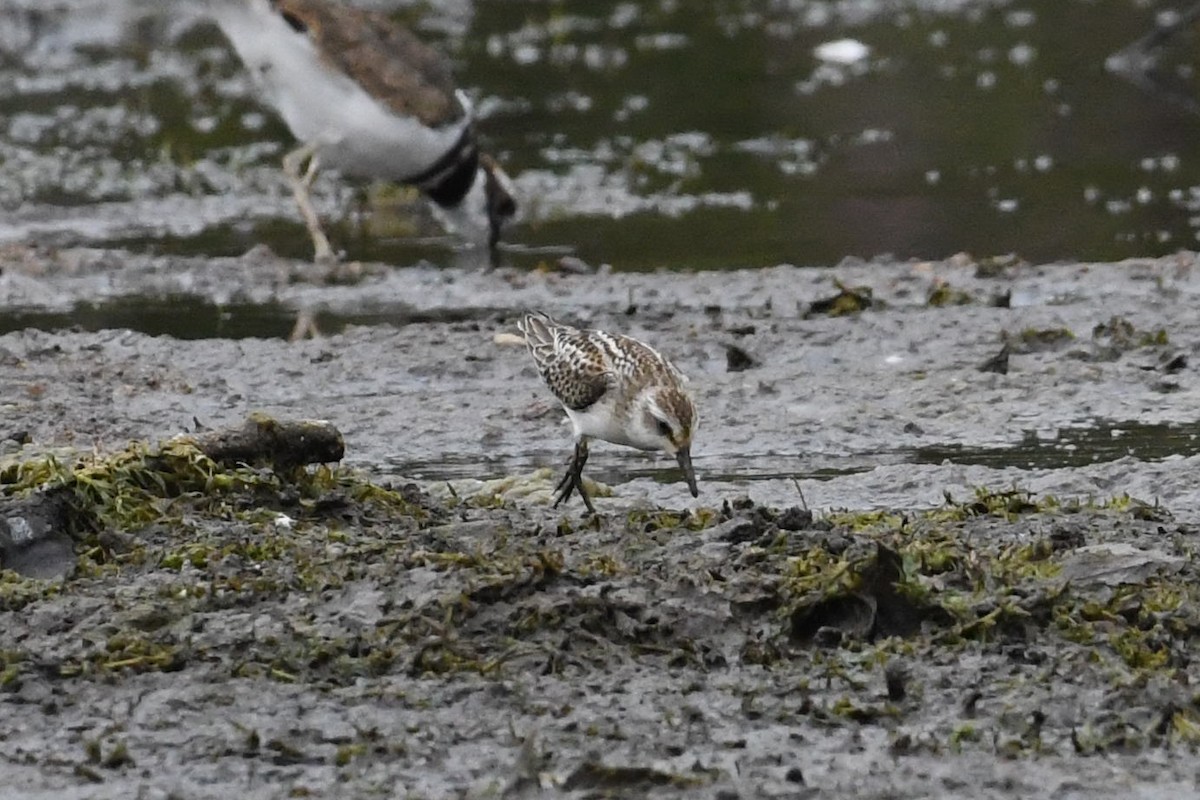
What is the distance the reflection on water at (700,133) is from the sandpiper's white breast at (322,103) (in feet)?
1.80

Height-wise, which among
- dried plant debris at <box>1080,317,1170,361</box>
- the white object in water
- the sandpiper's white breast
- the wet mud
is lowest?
the wet mud

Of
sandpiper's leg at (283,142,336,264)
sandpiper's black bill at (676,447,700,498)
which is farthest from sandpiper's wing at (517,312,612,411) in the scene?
sandpiper's leg at (283,142,336,264)

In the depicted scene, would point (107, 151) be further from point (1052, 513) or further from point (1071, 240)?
Answer: point (1052, 513)

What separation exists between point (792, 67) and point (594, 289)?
899 cm

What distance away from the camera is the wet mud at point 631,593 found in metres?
4.76

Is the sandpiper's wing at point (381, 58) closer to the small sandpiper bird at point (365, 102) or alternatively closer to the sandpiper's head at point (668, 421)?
the small sandpiper bird at point (365, 102)

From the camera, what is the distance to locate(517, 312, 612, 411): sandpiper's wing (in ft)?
22.9

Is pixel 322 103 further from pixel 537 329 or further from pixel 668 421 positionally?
pixel 668 421

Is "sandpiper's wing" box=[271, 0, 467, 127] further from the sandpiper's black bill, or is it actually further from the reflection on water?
the sandpiper's black bill

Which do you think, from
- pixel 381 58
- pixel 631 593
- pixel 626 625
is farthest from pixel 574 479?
pixel 381 58

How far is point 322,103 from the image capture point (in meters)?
13.4

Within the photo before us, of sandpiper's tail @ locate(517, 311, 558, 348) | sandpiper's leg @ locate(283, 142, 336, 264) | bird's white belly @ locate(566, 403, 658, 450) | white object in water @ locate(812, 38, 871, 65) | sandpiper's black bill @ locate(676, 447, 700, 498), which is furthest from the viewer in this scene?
white object in water @ locate(812, 38, 871, 65)

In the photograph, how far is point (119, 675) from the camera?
17.2ft

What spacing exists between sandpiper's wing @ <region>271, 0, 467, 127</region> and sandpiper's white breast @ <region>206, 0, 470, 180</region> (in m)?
0.05
